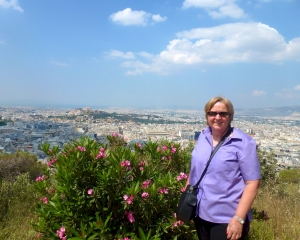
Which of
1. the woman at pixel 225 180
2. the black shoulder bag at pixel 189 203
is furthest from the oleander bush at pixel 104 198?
the woman at pixel 225 180

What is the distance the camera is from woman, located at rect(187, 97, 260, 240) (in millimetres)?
1807

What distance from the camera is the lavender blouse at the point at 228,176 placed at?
5.96ft

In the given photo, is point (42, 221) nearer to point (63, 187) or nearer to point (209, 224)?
point (63, 187)

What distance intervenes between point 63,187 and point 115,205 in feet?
1.72

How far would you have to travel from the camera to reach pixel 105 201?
2.40 metres

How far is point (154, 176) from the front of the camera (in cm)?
291

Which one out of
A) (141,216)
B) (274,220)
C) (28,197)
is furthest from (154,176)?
(28,197)

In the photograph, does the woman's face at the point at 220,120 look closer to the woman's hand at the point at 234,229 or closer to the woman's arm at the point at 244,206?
the woman's arm at the point at 244,206

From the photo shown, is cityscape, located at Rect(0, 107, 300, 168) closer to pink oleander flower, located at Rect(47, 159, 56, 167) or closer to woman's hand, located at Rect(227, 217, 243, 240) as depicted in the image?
pink oleander flower, located at Rect(47, 159, 56, 167)

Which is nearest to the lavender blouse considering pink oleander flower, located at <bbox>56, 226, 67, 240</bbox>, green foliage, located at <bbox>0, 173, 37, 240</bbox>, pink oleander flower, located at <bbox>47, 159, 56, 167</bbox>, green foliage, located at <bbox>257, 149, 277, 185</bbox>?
pink oleander flower, located at <bbox>56, 226, 67, 240</bbox>

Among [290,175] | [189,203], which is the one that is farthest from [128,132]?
[189,203]

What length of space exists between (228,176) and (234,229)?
1.25ft

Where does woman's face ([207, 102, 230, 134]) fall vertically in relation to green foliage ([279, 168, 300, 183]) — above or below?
above

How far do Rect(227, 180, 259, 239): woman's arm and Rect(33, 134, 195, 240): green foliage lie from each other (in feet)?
2.08
